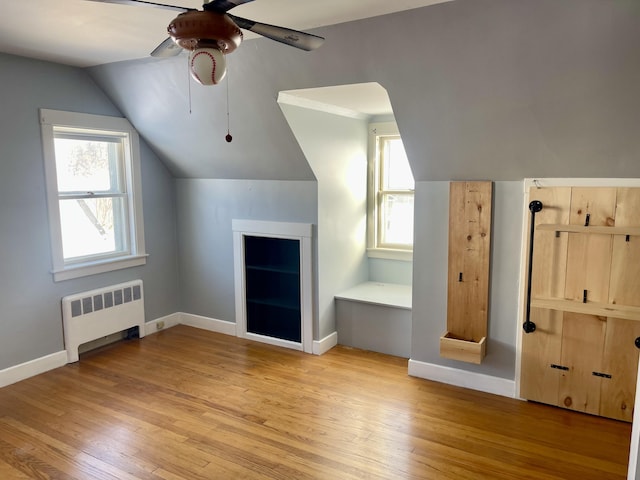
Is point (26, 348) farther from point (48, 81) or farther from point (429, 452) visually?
point (429, 452)

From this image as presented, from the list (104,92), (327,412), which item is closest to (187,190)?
(104,92)

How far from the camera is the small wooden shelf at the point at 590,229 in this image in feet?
9.55

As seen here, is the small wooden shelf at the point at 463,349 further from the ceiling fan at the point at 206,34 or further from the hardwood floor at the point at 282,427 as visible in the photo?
the ceiling fan at the point at 206,34

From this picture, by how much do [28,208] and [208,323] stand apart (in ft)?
6.43

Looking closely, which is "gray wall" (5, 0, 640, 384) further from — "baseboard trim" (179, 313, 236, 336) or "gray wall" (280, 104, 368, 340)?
"baseboard trim" (179, 313, 236, 336)

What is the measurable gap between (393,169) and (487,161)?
163 cm

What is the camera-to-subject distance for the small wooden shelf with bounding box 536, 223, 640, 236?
2910 mm

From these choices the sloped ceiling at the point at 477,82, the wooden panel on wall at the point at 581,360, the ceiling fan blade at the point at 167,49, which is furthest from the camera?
the wooden panel on wall at the point at 581,360

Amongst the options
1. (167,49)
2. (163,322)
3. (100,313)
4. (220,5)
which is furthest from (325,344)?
(220,5)

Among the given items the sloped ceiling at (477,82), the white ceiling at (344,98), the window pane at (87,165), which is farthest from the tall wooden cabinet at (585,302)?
the window pane at (87,165)

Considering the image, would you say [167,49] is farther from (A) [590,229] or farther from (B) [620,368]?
(B) [620,368]

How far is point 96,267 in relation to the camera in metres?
4.23

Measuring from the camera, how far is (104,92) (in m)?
4.22

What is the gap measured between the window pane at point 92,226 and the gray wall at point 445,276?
278cm
